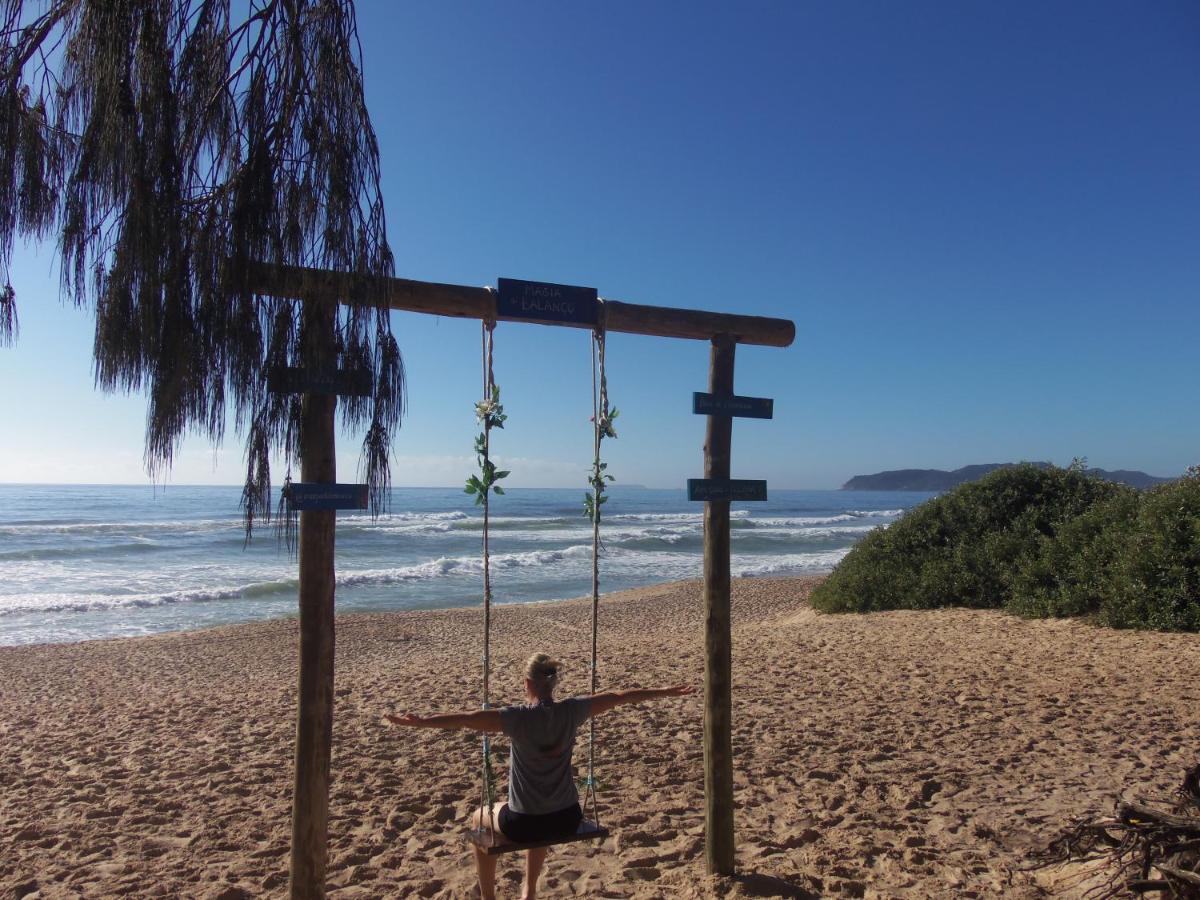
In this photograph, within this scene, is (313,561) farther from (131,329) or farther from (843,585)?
(843,585)

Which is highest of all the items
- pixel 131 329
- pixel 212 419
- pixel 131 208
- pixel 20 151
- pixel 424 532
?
pixel 20 151

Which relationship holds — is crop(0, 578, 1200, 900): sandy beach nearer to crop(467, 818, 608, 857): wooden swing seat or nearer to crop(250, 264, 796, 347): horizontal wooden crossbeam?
crop(467, 818, 608, 857): wooden swing seat

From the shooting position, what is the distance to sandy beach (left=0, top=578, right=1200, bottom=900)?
3.85 meters

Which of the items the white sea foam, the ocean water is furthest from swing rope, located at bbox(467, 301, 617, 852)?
the white sea foam

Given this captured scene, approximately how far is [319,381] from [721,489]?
1930 millimetres

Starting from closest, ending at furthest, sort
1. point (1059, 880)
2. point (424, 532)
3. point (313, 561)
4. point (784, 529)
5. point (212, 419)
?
point (212, 419) < point (313, 561) < point (1059, 880) < point (424, 532) < point (784, 529)

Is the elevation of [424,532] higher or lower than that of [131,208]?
lower

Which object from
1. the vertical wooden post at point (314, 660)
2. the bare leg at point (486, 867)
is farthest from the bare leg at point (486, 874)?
the vertical wooden post at point (314, 660)

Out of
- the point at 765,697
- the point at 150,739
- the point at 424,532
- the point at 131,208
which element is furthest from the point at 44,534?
the point at 131,208

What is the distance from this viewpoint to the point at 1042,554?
10.4 meters

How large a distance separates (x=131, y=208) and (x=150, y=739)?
5401 millimetres

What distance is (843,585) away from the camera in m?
12.8

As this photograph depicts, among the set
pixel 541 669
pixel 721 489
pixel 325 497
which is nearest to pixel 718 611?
pixel 721 489

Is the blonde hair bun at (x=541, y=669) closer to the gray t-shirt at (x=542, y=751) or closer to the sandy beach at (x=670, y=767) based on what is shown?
the gray t-shirt at (x=542, y=751)
